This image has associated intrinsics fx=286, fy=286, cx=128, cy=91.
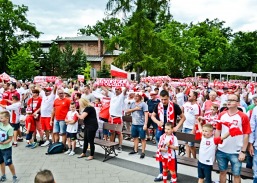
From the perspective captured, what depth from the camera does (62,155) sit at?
8.75 metres

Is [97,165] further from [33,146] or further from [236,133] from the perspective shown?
[236,133]

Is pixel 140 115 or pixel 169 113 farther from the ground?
pixel 169 113

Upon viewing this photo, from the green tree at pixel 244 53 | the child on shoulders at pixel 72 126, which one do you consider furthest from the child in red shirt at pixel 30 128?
the green tree at pixel 244 53

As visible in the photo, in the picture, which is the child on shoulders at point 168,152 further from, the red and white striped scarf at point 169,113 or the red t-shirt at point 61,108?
→ the red t-shirt at point 61,108

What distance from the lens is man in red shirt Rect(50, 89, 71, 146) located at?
9180 mm

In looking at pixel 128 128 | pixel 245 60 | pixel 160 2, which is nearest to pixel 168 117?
pixel 128 128

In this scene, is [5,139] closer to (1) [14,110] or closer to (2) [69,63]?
(1) [14,110]

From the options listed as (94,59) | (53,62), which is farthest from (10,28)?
(94,59)

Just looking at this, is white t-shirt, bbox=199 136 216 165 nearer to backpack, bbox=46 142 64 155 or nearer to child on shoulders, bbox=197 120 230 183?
child on shoulders, bbox=197 120 230 183

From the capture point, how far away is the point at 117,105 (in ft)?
29.9

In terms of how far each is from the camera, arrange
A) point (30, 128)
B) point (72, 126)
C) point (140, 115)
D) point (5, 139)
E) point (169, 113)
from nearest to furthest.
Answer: point (5, 139), point (169, 113), point (140, 115), point (72, 126), point (30, 128)

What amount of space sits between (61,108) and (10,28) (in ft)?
148

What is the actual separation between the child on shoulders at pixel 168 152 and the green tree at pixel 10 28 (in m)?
45.9

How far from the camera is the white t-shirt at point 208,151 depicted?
17.7 ft
